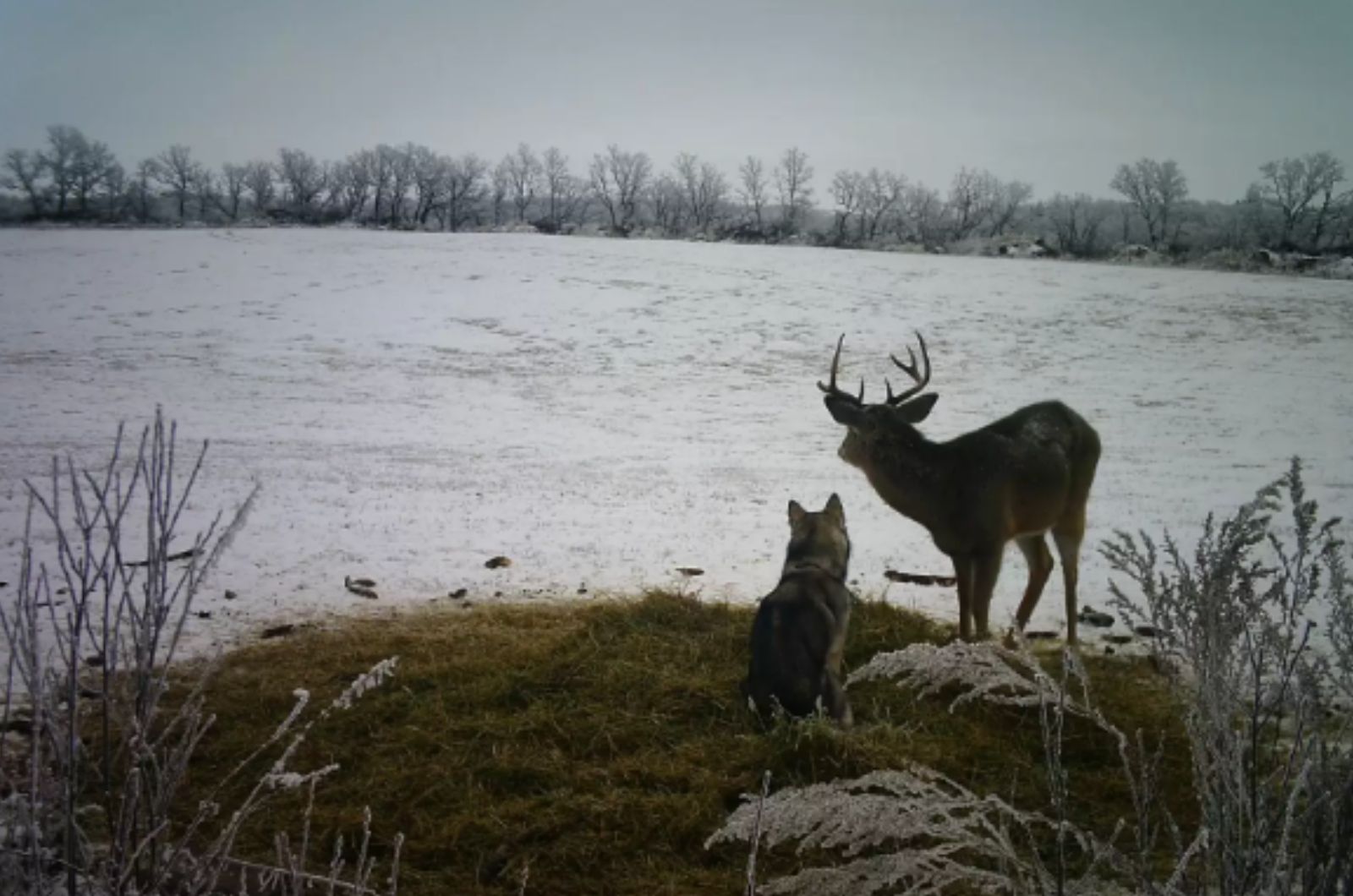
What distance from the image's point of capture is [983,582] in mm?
5039

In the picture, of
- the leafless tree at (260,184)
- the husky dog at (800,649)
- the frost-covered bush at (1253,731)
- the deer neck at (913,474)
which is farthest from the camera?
the leafless tree at (260,184)

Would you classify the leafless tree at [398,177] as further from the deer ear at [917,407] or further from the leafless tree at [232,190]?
the deer ear at [917,407]

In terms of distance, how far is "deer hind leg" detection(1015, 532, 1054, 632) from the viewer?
18.0 feet

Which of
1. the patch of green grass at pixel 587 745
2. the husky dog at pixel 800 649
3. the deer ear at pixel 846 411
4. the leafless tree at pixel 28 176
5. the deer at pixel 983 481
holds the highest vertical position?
the leafless tree at pixel 28 176

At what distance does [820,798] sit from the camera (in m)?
1.76

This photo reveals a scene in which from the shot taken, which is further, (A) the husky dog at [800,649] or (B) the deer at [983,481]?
(B) the deer at [983,481]

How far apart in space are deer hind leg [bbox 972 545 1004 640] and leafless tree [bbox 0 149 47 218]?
28.5 ft

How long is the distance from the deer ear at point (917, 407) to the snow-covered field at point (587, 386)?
4.19 feet

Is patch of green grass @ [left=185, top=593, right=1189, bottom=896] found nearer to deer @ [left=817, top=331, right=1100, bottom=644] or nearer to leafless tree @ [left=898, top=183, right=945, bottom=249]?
deer @ [left=817, top=331, right=1100, bottom=644]

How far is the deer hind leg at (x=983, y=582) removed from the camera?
5.04 m

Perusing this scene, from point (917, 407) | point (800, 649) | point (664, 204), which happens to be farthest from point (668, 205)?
point (800, 649)

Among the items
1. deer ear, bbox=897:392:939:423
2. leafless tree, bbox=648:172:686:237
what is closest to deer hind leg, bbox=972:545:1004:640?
deer ear, bbox=897:392:939:423

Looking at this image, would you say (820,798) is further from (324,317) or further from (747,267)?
(324,317)

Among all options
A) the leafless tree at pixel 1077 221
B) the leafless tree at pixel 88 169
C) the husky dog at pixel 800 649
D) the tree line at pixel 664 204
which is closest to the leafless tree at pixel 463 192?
the tree line at pixel 664 204
